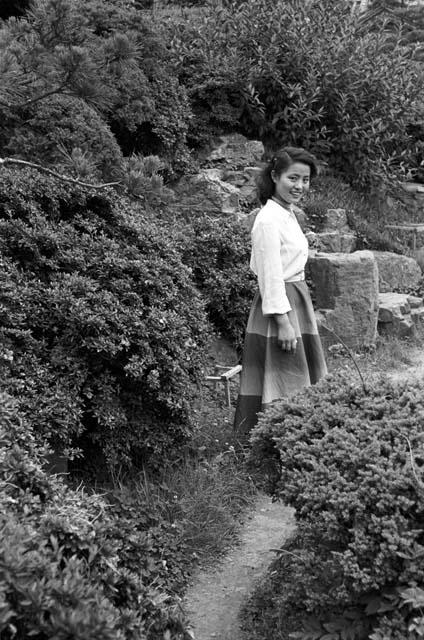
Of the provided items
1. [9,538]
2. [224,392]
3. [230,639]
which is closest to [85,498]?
[9,538]

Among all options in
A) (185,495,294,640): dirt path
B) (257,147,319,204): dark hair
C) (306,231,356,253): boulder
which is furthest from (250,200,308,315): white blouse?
(306,231,356,253): boulder

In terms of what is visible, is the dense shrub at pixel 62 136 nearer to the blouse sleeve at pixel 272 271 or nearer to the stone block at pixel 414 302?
the blouse sleeve at pixel 272 271

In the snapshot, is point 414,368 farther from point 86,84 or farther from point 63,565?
point 63,565

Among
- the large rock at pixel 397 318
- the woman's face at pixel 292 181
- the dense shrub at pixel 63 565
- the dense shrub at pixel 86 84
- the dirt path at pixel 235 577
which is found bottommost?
the dirt path at pixel 235 577

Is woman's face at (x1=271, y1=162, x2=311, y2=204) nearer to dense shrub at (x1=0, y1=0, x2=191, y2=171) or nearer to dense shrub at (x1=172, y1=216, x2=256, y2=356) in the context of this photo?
dense shrub at (x1=0, y1=0, x2=191, y2=171)

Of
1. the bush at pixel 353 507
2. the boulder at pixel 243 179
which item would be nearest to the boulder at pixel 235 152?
the boulder at pixel 243 179

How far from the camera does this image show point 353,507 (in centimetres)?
256

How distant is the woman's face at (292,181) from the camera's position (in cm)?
450

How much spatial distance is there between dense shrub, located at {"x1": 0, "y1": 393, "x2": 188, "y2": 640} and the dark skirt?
1.66 meters

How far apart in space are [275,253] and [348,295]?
9.83 ft

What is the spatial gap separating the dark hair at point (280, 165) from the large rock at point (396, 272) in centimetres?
444

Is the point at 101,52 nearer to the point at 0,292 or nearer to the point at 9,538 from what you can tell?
the point at 0,292

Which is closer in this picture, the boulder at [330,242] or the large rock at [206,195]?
the large rock at [206,195]

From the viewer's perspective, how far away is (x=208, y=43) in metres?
9.97
